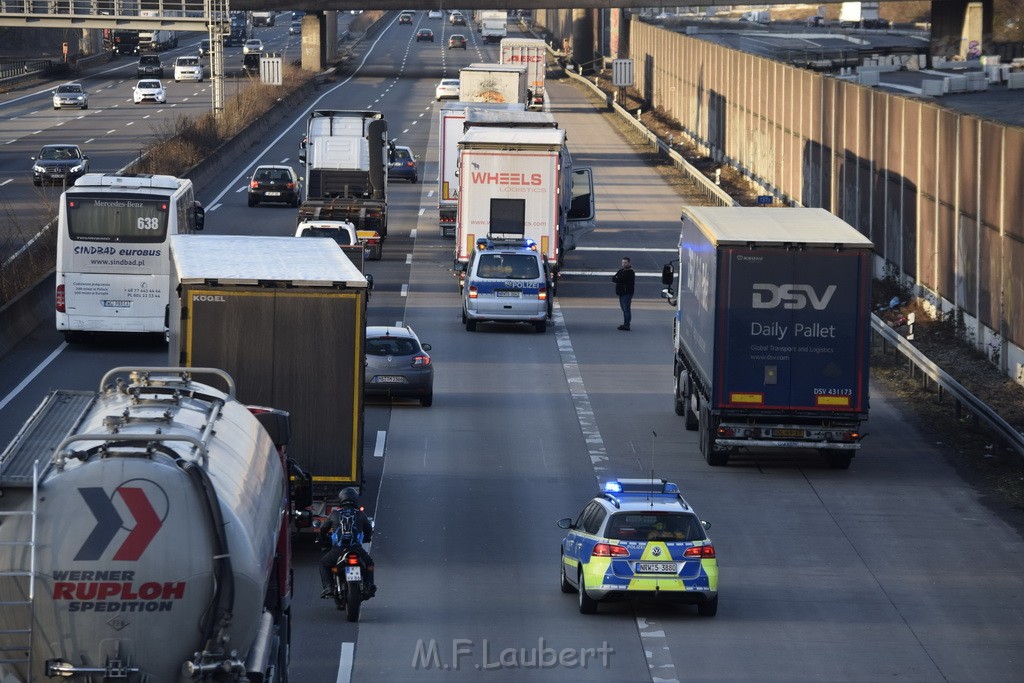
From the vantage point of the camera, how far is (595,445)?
26391 millimetres

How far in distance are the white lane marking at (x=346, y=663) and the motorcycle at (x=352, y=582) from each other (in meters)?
0.65

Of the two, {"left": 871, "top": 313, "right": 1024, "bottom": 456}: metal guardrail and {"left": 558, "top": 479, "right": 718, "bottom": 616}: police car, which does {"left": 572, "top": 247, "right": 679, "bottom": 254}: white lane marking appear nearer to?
{"left": 871, "top": 313, "right": 1024, "bottom": 456}: metal guardrail

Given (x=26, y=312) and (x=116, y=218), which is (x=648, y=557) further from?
(x=26, y=312)

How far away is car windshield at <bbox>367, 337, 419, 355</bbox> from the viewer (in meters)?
28.9

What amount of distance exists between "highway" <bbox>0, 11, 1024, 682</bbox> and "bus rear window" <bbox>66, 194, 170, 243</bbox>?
7.68ft

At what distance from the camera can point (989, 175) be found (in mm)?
32406

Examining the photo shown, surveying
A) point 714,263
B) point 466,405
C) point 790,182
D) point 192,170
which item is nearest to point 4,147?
point 192,170

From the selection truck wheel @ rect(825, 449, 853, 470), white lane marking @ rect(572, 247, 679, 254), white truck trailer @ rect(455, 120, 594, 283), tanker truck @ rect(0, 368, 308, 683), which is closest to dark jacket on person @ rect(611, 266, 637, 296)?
white truck trailer @ rect(455, 120, 594, 283)

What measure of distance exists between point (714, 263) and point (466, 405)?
6.39 m

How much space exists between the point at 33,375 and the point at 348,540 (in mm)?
15811

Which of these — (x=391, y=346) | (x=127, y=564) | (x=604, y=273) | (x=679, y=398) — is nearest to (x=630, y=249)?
(x=604, y=273)

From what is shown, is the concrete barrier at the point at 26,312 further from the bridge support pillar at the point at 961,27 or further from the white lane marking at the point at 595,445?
the bridge support pillar at the point at 961,27

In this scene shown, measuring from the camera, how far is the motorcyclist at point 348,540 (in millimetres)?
17062

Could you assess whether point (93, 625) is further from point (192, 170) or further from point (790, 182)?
point (192, 170)
